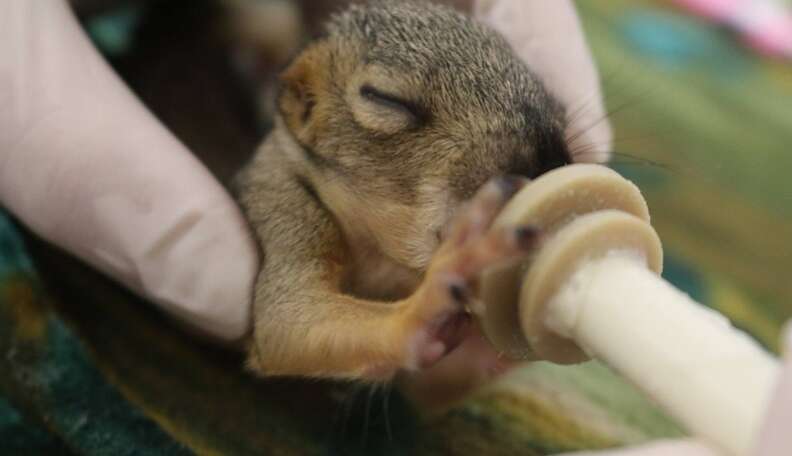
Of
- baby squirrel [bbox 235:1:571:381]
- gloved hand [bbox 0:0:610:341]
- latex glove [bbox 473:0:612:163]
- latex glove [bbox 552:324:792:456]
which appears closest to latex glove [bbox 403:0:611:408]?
latex glove [bbox 473:0:612:163]

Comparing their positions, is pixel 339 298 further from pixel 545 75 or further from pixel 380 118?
pixel 545 75

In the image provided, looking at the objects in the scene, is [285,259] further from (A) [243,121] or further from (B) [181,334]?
(A) [243,121]

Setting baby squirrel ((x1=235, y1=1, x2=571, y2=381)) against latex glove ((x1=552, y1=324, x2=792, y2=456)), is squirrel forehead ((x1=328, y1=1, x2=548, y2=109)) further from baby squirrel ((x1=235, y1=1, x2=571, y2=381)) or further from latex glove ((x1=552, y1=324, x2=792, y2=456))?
latex glove ((x1=552, y1=324, x2=792, y2=456))

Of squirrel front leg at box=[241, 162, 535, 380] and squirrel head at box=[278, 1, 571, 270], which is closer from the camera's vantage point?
squirrel front leg at box=[241, 162, 535, 380]

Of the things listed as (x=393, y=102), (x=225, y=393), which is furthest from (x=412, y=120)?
(x=225, y=393)

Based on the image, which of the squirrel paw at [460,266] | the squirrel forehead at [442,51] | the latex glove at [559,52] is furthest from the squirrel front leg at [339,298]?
the latex glove at [559,52]

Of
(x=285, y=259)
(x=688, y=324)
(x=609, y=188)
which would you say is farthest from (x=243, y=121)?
(x=688, y=324)

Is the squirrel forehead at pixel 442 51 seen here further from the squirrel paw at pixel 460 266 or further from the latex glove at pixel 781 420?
the latex glove at pixel 781 420
